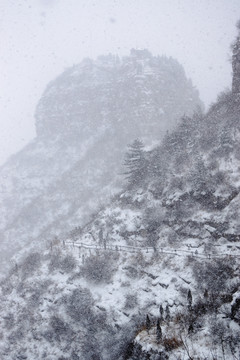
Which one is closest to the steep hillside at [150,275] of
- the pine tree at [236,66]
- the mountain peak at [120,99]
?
the pine tree at [236,66]

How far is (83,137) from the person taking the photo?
79750mm

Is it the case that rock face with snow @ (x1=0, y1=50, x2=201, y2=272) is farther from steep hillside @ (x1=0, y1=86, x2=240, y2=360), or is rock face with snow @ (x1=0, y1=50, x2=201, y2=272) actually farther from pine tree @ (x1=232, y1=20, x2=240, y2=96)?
steep hillside @ (x1=0, y1=86, x2=240, y2=360)

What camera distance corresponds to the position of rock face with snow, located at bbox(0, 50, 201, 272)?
6425 cm

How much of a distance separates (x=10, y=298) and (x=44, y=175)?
170ft

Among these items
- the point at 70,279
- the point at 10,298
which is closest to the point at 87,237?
the point at 70,279

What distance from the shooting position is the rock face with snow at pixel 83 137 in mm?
64250

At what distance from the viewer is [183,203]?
26.8 metres

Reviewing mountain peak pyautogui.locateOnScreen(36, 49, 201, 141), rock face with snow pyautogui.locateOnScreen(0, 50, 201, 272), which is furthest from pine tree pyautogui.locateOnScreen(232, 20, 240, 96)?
mountain peak pyautogui.locateOnScreen(36, 49, 201, 141)

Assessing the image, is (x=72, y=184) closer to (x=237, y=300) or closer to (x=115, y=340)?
(x=115, y=340)

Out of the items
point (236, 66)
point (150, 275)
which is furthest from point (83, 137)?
point (150, 275)

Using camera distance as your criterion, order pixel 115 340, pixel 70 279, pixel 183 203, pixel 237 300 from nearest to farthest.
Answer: pixel 237 300 < pixel 115 340 < pixel 70 279 < pixel 183 203

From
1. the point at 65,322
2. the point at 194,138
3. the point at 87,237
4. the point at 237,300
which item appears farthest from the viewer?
the point at 194,138

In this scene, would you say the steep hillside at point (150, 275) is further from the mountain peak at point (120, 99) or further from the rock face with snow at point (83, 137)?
the mountain peak at point (120, 99)

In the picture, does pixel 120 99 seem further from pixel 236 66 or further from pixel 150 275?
pixel 150 275
